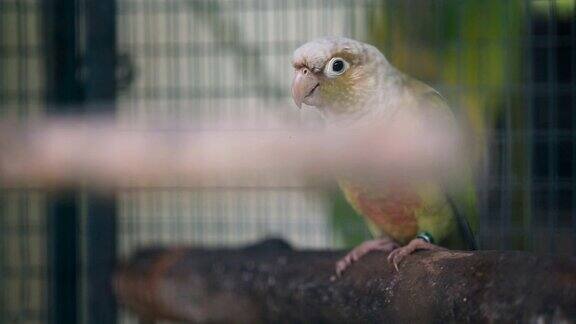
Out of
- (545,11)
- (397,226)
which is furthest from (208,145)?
Answer: (545,11)

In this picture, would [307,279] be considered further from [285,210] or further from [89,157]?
[285,210]

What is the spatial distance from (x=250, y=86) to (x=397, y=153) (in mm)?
769

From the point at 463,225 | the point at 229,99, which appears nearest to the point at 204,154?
the point at 463,225

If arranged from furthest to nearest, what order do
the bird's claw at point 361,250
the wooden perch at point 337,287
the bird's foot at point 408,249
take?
the bird's claw at point 361,250 → the bird's foot at point 408,249 → the wooden perch at point 337,287

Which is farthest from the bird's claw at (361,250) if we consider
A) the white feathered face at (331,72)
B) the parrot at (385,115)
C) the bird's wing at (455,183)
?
the white feathered face at (331,72)

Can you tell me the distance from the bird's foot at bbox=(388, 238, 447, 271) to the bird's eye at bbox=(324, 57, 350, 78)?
0.24m

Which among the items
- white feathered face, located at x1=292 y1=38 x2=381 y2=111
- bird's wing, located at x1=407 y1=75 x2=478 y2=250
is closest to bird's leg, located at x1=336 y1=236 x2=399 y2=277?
bird's wing, located at x1=407 y1=75 x2=478 y2=250

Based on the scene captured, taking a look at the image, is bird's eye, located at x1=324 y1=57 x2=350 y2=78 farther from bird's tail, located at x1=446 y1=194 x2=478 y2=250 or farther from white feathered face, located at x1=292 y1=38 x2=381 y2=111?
bird's tail, located at x1=446 y1=194 x2=478 y2=250

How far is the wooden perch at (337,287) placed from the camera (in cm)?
83

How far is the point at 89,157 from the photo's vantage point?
1314 mm

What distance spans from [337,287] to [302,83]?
0.93ft

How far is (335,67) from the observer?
3.70ft

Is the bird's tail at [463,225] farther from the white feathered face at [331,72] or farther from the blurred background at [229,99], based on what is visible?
the blurred background at [229,99]

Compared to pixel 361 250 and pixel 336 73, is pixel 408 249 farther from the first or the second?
pixel 336 73
